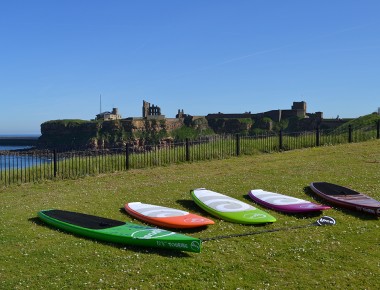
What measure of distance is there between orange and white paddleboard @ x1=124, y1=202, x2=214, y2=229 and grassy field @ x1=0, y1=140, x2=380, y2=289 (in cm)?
24

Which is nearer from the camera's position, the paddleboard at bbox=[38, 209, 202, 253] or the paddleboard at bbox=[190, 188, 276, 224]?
the paddleboard at bbox=[38, 209, 202, 253]

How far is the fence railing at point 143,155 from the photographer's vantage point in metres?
14.9

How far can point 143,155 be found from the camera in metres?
17.4

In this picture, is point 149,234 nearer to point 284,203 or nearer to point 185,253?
point 185,253

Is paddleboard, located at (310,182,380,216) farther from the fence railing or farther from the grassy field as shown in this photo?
the fence railing

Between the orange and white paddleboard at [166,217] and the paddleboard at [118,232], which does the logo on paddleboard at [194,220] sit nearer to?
the orange and white paddleboard at [166,217]

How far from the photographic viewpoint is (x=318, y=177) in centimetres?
1327

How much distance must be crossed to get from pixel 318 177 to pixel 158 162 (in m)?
7.30

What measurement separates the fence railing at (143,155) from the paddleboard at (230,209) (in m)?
6.99

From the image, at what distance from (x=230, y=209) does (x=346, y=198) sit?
313 cm

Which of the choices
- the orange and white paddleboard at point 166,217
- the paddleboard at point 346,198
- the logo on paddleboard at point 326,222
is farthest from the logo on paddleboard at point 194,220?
the paddleboard at point 346,198

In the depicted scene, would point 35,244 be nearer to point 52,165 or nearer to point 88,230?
point 88,230

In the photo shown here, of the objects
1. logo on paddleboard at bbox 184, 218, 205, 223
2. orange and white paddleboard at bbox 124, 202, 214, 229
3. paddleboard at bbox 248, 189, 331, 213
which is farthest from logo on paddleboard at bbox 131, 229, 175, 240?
paddleboard at bbox 248, 189, 331, 213

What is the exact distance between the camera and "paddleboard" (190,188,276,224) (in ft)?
26.9
